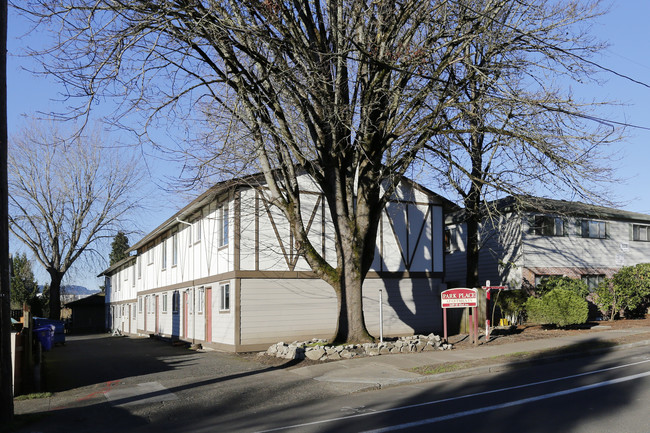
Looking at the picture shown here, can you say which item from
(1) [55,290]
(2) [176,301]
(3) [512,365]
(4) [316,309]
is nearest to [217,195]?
(4) [316,309]

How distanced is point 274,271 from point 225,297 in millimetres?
2123

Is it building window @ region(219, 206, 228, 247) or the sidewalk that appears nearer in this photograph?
the sidewalk

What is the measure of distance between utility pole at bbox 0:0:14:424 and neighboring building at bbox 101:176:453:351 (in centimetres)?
989

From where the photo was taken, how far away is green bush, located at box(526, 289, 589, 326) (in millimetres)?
21750

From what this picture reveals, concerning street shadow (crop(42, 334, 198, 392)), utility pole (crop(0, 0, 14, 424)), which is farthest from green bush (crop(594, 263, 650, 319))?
utility pole (crop(0, 0, 14, 424))

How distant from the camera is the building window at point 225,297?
2045 centimetres

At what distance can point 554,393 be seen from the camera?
32.2 ft

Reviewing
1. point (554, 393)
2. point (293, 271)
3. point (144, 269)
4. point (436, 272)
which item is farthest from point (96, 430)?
point (144, 269)

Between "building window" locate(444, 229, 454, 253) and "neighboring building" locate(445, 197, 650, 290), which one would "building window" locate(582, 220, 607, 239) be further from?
"building window" locate(444, 229, 454, 253)

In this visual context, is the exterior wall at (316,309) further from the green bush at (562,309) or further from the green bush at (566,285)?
the green bush at (566,285)

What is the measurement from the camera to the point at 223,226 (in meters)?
21.3

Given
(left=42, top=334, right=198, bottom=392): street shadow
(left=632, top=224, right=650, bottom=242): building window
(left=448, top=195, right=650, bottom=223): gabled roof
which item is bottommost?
(left=42, top=334, right=198, bottom=392): street shadow

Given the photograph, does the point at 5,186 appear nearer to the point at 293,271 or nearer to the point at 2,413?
the point at 2,413

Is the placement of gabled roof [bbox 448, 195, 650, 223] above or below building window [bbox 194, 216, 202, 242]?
above
